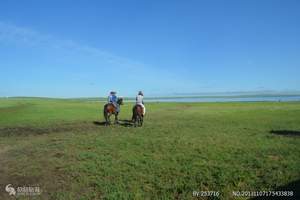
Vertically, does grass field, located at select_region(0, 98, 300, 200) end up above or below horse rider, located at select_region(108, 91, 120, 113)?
below

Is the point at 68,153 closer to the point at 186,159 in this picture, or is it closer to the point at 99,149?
the point at 99,149

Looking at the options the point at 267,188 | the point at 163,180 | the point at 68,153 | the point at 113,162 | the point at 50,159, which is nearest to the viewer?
the point at 267,188

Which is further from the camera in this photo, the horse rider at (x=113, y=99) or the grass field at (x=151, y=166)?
the horse rider at (x=113, y=99)

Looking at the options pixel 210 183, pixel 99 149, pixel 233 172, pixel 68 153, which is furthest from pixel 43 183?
pixel 233 172

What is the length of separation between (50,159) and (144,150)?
13.6 feet

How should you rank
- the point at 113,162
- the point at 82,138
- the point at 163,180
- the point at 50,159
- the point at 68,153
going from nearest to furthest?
the point at 163,180 → the point at 113,162 → the point at 50,159 → the point at 68,153 → the point at 82,138

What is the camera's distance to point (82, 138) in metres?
17.5

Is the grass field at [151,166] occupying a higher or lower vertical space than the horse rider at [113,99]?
lower

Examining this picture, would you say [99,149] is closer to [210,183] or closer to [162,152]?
[162,152]

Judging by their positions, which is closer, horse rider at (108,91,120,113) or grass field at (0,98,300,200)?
grass field at (0,98,300,200)

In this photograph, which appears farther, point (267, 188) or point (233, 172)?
point (233, 172)

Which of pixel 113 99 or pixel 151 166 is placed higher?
pixel 113 99

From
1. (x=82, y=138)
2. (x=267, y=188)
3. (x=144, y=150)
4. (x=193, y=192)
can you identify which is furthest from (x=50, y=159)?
(x=267, y=188)

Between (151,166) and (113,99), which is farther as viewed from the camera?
(113,99)
